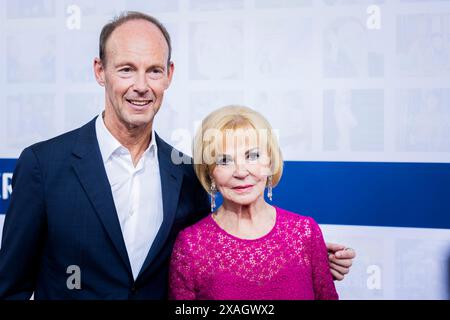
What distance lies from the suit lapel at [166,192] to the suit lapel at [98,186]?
86mm

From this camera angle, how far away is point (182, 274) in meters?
1.27

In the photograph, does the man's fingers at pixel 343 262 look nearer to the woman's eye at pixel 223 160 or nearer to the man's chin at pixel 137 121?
the woman's eye at pixel 223 160

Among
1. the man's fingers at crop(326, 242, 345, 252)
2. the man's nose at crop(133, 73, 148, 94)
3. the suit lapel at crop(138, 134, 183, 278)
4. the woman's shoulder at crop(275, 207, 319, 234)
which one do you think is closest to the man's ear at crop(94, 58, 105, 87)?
the man's nose at crop(133, 73, 148, 94)

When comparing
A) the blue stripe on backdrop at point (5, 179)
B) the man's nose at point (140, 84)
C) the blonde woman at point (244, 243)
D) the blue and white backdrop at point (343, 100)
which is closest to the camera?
the blonde woman at point (244, 243)

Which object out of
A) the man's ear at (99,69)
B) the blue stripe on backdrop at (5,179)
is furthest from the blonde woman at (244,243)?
the blue stripe on backdrop at (5,179)

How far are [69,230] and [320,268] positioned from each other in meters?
0.73

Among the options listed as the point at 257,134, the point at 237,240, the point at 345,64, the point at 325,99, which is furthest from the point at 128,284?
the point at 345,64

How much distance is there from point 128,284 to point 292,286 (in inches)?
18.6

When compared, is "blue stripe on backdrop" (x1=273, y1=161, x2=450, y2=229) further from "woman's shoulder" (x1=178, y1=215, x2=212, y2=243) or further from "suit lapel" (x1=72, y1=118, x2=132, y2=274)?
"suit lapel" (x1=72, y1=118, x2=132, y2=274)

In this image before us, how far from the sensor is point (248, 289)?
1253 mm

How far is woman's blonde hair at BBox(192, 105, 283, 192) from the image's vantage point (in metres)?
1.26

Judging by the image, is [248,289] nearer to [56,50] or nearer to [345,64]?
[345,64]

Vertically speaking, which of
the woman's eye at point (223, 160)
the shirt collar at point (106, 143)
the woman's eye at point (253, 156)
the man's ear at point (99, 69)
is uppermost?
the man's ear at point (99, 69)

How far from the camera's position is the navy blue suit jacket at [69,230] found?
4.26ft
